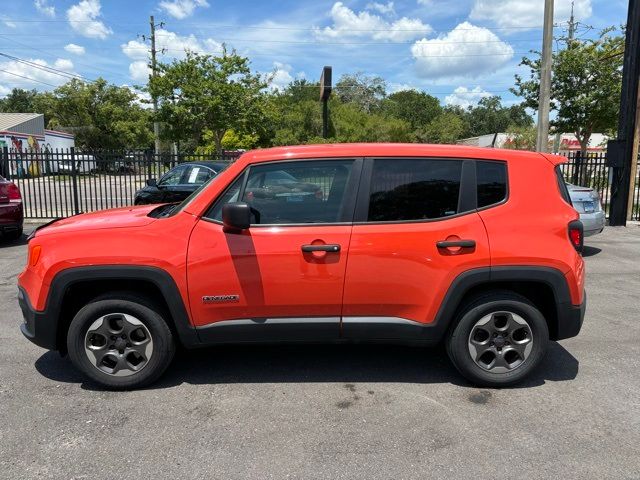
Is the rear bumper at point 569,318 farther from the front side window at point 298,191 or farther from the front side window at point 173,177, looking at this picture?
the front side window at point 173,177

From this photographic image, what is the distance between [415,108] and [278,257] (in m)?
74.5

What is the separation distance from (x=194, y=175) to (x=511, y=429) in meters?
8.93

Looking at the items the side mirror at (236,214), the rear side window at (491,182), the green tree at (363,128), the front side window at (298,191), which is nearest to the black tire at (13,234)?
the front side window at (298,191)

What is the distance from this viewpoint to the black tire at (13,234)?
9.70 m

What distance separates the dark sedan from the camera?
34.8 ft

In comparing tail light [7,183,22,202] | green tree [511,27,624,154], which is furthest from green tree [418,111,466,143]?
tail light [7,183,22,202]

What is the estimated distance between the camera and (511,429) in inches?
126

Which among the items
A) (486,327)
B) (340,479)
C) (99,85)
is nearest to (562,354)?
(486,327)

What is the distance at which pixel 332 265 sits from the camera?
11.5ft

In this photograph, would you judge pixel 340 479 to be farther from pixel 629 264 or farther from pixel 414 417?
pixel 629 264

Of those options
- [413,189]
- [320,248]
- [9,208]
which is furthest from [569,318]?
[9,208]

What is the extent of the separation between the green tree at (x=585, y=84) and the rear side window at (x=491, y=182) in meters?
15.8

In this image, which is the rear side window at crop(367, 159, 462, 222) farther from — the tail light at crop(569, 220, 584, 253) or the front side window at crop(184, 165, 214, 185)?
the front side window at crop(184, 165, 214, 185)

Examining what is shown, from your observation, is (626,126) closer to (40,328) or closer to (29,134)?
(40,328)
